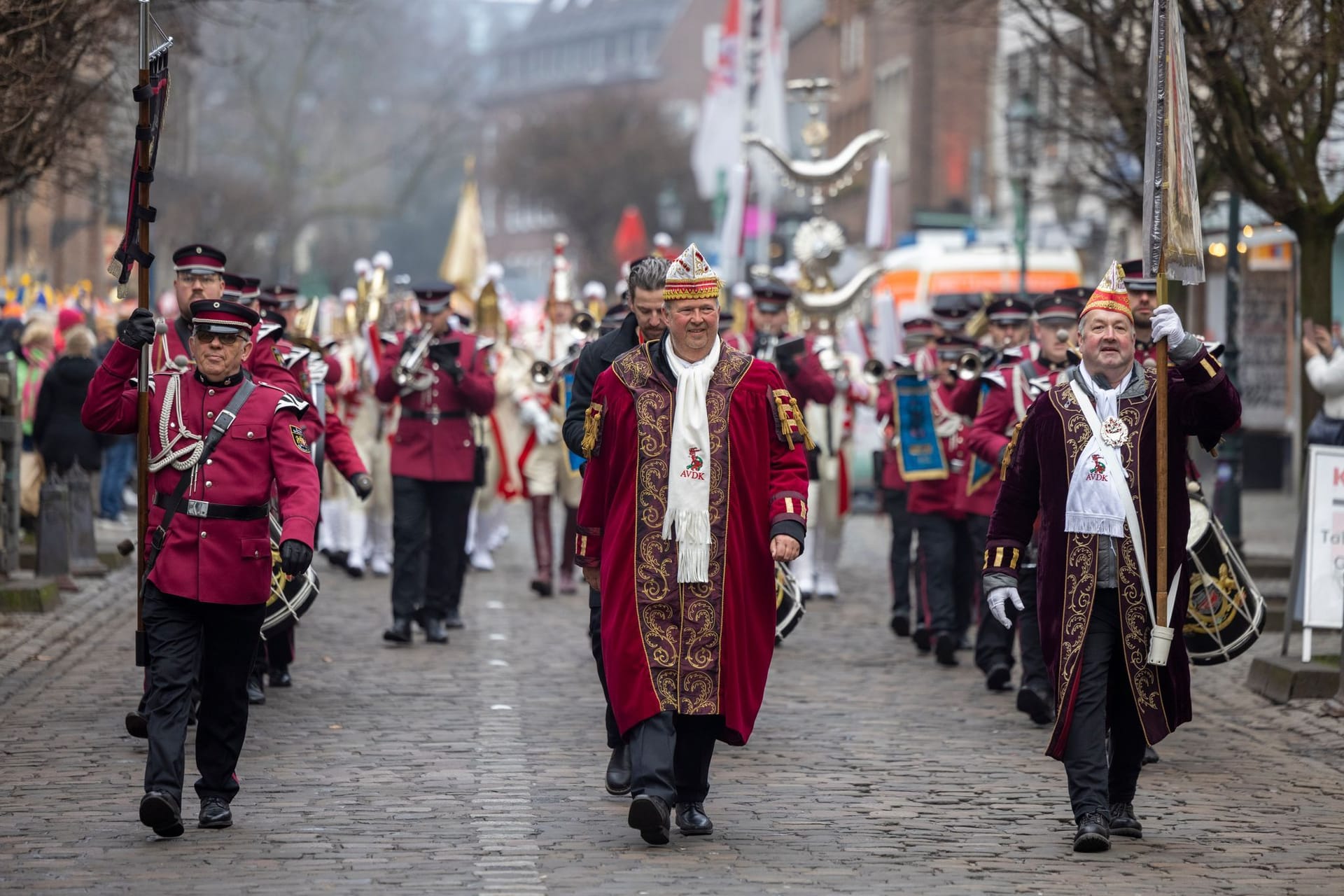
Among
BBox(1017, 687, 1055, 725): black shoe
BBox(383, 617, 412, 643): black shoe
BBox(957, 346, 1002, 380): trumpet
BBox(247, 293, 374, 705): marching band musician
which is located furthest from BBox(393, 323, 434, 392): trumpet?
BBox(1017, 687, 1055, 725): black shoe

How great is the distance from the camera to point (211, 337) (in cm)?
802

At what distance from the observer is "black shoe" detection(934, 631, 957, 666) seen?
12.9 metres

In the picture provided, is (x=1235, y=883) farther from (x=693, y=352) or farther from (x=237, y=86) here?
(x=237, y=86)

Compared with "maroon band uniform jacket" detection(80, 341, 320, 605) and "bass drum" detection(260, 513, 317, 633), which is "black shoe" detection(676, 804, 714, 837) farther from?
"bass drum" detection(260, 513, 317, 633)

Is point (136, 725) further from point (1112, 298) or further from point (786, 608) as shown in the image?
point (1112, 298)

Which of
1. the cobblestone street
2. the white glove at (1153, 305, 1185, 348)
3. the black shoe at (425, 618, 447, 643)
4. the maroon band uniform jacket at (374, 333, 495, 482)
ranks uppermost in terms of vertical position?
the white glove at (1153, 305, 1185, 348)

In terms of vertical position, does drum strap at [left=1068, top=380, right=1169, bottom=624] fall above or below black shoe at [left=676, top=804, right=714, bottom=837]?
above

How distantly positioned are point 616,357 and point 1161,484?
2.05 metres

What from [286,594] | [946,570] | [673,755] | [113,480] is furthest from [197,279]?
[113,480]

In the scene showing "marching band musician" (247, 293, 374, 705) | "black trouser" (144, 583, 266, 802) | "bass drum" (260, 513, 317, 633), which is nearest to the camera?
"black trouser" (144, 583, 266, 802)

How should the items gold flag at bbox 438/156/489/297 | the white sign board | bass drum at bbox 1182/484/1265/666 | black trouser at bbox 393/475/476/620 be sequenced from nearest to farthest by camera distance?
bass drum at bbox 1182/484/1265/666, the white sign board, black trouser at bbox 393/475/476/620, gold flag at bbox 438/156/489/297

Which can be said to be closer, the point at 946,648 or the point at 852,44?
the point at 946,648

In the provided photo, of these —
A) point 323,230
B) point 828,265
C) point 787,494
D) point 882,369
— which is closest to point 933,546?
point 882,369

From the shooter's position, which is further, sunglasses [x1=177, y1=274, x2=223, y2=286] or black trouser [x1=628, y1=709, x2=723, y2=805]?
sunglasses [x1=177, y1=274, x2=223, y2=286]
